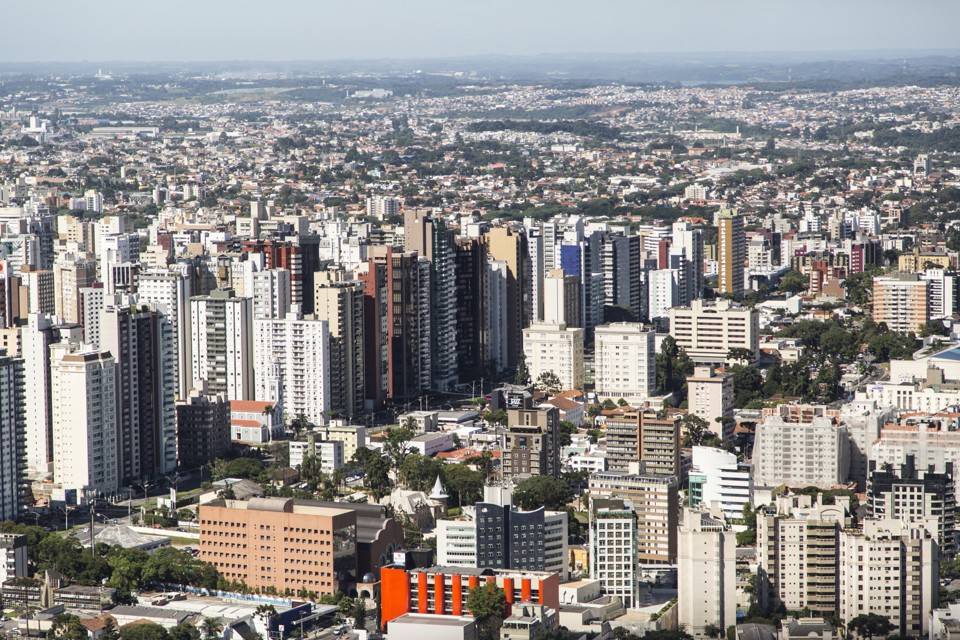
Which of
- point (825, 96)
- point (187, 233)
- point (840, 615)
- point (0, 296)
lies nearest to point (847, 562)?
point (840, 615)

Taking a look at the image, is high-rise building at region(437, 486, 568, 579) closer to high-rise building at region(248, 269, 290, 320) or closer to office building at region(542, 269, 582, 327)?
high-rise building at region(248, 269, 290, 320)

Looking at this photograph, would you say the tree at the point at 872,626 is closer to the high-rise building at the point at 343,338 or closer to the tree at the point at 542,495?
the tree at the point at 542,495

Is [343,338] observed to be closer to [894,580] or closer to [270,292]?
[270,292]

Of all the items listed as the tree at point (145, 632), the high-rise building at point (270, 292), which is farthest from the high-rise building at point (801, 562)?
the high-rise building at point (270, 292)

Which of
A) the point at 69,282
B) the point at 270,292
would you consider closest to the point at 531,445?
the point at 270,292

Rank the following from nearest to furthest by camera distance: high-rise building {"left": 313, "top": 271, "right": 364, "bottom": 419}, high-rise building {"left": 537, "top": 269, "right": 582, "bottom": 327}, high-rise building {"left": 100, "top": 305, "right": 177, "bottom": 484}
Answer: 1. high-rise building {"left": 100, "top": 305, "right": 177, "bottom": 484}
2. high-rise building {"left": 313, "top": 271, "right": 364, "bottom": 419}
3. high-rise building {"left": 537, "top": 269, "right": 582, "bottom": 327}

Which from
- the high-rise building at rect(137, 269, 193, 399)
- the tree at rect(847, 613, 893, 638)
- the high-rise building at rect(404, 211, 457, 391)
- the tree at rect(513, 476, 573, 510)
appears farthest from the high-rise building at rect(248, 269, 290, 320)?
the tree at rect(847, 613, 893, 638)
